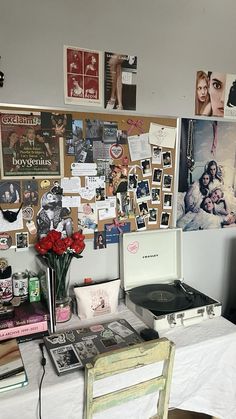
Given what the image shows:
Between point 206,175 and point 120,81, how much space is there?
2.41ft

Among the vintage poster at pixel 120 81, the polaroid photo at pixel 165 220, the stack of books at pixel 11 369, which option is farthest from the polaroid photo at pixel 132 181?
the stack of books at pixel 11 369

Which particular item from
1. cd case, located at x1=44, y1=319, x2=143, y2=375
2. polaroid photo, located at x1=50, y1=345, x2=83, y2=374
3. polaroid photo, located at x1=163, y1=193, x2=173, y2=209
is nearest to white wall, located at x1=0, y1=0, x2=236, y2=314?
polaroid photo, located at x1=163, y1=193, x2=173, y2=209

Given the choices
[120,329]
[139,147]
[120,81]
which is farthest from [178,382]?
[120,81]

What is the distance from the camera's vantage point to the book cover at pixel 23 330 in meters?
1.22

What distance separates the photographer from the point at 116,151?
5.20 feet

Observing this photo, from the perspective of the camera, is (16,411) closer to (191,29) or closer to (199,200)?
(199,200)

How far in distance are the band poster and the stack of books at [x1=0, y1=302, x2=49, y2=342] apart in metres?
1.34

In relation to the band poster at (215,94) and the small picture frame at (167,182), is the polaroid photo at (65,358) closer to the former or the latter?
the small picture frame at (167,182)

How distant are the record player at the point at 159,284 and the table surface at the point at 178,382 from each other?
52 millimetres

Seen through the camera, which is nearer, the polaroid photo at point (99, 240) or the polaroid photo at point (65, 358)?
the polaroid photo at point (65, 358)

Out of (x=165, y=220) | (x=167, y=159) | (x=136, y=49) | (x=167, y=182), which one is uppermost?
(x=136, y=49)

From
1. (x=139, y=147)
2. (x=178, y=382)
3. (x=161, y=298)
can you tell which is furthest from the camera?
(x=139, y=147)

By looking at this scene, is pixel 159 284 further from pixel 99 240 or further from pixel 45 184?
pixel 45 184

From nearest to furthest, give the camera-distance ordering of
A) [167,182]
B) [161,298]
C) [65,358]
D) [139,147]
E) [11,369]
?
[11,369], [65,358], [161,298], [139,147], [167,182]
